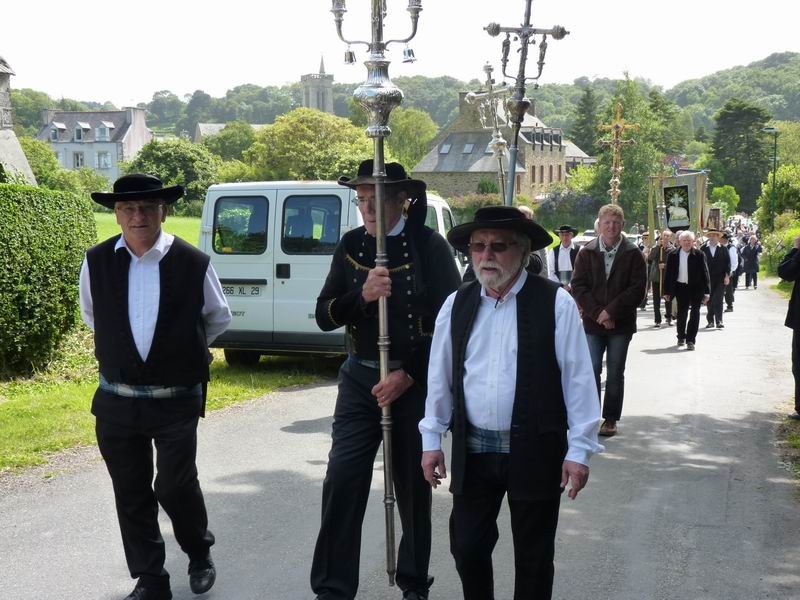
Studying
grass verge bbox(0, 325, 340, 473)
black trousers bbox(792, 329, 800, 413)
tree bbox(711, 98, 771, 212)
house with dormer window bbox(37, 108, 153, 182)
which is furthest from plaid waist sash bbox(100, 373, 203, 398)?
house with dormer window bbox(37, 108, 153, 182)

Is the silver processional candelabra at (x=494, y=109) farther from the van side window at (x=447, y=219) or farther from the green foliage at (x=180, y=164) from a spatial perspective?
the green foliage at (x=180, y=164)

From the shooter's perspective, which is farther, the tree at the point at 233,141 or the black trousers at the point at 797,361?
the tree at the point at 233,141

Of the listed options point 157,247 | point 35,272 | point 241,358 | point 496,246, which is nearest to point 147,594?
point 157,247

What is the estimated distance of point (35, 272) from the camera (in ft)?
37.1

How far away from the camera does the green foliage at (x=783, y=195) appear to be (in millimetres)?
56469

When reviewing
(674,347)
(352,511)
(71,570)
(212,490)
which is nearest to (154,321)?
(352,511)

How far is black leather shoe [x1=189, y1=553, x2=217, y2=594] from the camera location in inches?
199

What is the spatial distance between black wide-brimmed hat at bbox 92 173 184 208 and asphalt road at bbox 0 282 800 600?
2020 millimetres

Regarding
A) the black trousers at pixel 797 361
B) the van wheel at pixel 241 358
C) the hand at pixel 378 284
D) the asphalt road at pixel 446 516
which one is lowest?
the asphalt road at pixel 446 516

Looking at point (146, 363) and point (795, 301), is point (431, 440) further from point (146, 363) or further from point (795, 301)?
point (795, 301)

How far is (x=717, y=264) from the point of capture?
20.4 meters

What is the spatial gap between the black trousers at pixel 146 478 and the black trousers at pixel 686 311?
12672 mm

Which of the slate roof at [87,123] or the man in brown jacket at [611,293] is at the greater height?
the slate roof at [87,123]

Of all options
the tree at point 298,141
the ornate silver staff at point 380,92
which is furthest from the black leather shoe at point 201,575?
the tree at point 298,141
